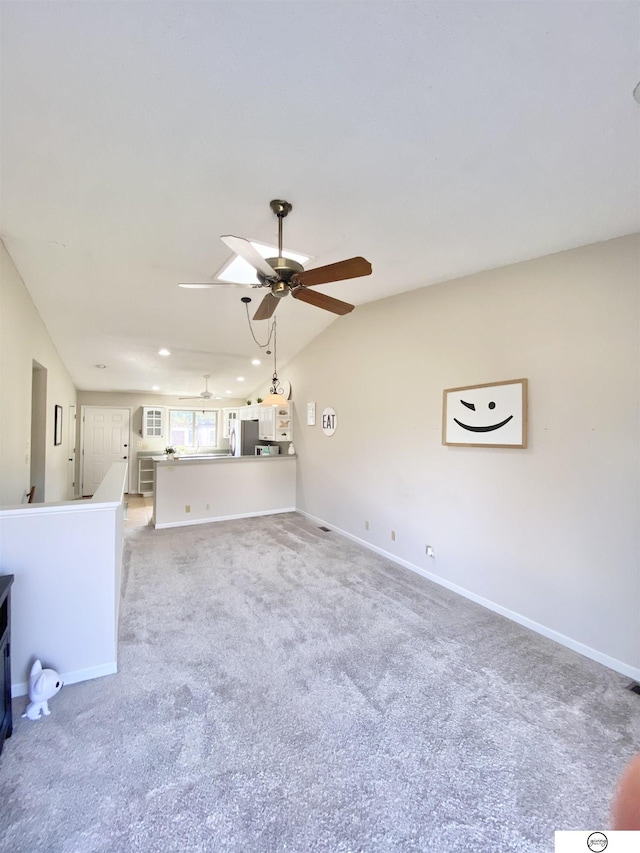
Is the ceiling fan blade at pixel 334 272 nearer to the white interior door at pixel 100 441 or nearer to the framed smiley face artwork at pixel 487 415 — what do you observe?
the framed smiley face artwork at pixel 487 415

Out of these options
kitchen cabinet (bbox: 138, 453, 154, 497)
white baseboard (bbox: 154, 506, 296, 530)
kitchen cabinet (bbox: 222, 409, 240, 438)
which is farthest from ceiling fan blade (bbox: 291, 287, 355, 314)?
kitchen cabinet (bbox: 138, 453, 154, 497)

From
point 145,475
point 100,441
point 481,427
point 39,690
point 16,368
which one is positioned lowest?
point 39,690

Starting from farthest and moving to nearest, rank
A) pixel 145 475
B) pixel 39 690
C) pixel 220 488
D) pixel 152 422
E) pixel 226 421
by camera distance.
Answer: pixel 226 421 → pixel 152 422 → pixel 145 475 → pixel 220 488 → pixel 39 690

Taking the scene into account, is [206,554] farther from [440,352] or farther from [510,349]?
[510,349]

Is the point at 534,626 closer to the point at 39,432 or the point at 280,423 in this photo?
the point at 280,423

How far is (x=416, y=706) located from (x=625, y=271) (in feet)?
9.49

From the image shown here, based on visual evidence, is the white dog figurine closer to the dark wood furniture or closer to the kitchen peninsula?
the dark wood furniture

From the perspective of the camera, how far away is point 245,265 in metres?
3.15

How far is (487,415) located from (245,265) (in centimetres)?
251

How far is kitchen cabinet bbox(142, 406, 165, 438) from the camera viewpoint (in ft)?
27.6

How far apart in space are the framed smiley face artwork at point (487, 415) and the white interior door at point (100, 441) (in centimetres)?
753

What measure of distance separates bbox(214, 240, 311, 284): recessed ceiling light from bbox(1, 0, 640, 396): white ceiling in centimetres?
13

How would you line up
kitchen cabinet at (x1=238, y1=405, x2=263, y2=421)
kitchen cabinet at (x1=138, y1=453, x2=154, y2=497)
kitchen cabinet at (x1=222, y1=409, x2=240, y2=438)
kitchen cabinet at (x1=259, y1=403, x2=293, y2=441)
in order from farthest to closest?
kitchen cabinet at (x1=222, y1=409, x2=240, y2=438) < kitchen cabinet at (x1=138, y1=453, x2=154, y2=497) < kitchen cabinet at (x1=238, y1=405, x2=263, y2=421) < kitchen cabinet at (x1=259, y1=403, x2=293, y2=441)

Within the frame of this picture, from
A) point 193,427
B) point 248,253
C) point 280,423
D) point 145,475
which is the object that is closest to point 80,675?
point 248,253
